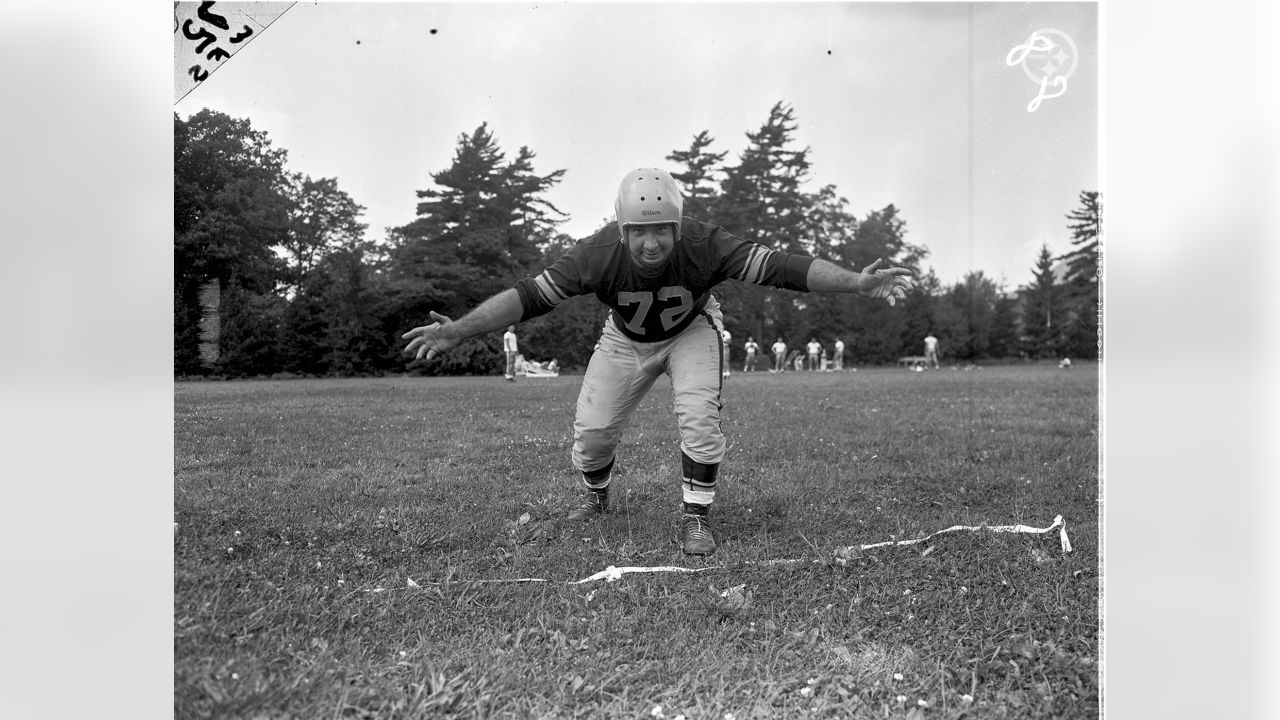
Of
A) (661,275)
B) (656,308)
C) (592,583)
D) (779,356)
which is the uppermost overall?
(661,275)

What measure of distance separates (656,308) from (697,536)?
3.40 feet

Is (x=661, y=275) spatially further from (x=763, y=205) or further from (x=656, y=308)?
(x=763, y=205)

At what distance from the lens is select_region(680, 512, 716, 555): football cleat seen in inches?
119

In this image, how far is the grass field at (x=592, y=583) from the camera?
78.0 inches

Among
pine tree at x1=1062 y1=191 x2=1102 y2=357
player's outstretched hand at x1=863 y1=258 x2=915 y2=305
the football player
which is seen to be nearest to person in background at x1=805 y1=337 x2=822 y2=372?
pine tree at x1=1062 y1=191 x2=1102 y2=357

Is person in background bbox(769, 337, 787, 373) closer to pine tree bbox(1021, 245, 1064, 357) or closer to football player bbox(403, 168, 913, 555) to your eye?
pine tree bbox(1021, 245, 1064, 357)

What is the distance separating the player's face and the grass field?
126 centimetres

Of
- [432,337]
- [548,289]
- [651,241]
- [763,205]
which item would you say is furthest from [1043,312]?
[432,337]

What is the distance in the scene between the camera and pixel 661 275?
3164 mm

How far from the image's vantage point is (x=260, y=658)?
1949mm

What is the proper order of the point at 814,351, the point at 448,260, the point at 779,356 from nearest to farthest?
the point at 448,260, the point at 814,351, the point at 779,356

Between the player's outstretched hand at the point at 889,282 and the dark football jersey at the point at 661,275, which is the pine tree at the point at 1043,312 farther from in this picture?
the dark football jersey at the point at 661,275

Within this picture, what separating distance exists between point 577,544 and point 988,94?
272 centimetres
